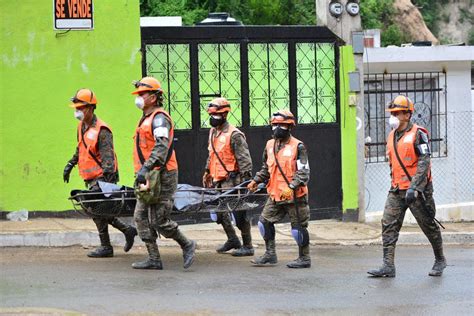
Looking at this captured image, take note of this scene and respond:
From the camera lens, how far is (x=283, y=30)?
15258 millimetres

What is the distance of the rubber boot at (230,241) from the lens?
1259cm

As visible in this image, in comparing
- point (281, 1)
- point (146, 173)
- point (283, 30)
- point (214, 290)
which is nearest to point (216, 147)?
point (146, 173)

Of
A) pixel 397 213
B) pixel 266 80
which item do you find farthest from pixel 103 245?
pixel 266 80

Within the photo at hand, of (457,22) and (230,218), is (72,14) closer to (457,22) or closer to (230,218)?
(230,218)

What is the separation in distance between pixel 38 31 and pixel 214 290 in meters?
5.24

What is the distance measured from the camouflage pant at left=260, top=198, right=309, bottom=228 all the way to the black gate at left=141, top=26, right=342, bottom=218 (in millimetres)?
3198

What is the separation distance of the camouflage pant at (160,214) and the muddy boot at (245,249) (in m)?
1.58

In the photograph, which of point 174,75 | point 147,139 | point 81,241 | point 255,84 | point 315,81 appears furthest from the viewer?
point 315,81

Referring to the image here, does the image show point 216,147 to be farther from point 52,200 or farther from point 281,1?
point 281,1

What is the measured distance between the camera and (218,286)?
406 inches

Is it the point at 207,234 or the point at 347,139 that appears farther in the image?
the point at 347,139

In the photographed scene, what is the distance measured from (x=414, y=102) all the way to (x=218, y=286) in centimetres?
820

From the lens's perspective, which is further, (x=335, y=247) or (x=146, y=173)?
(x=335, y=247)

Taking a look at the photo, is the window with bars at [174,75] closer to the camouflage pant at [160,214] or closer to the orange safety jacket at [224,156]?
the orange safety jacket at [224,156]
